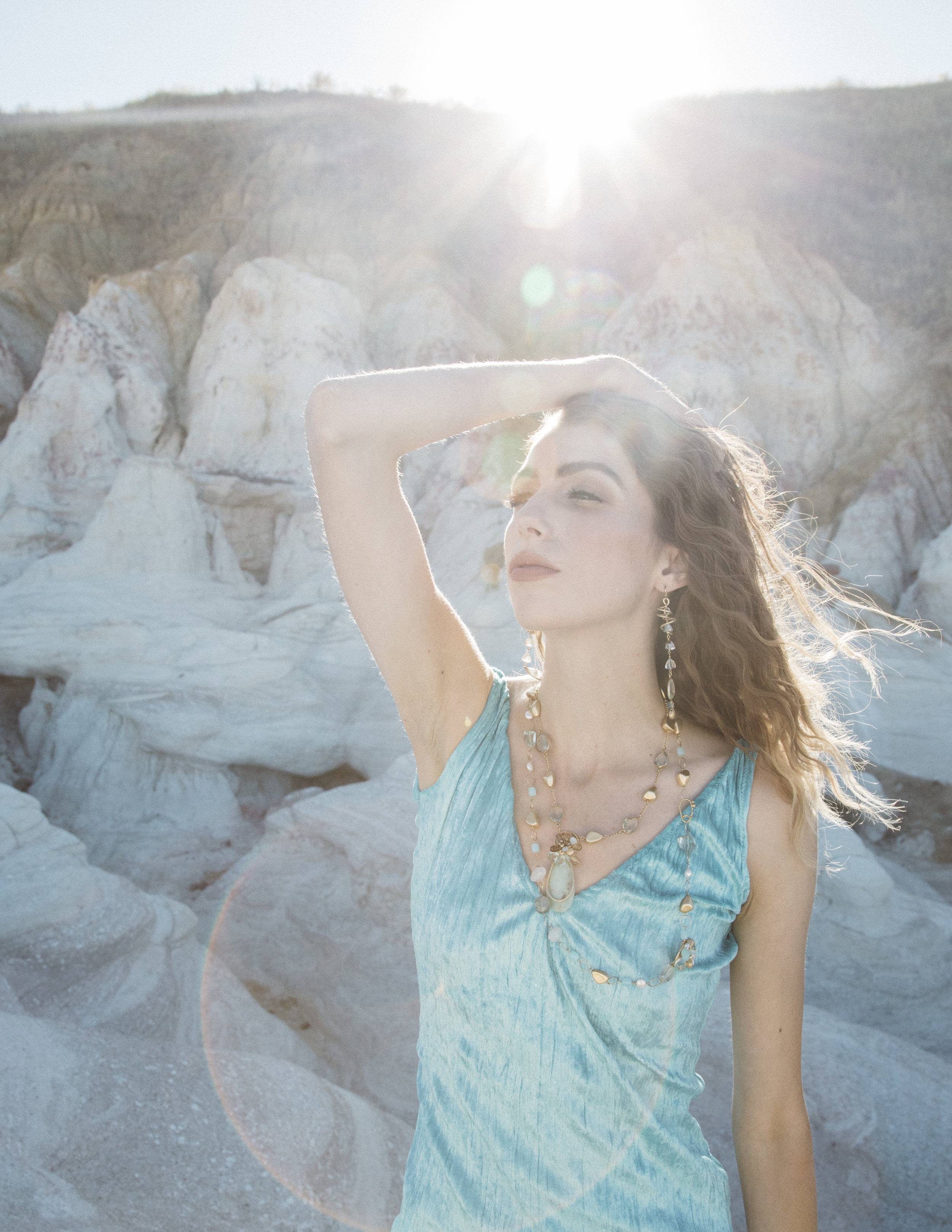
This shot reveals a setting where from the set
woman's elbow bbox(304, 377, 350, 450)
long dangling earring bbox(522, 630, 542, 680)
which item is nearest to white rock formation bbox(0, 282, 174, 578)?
long dangling earring bbox(522, 630, 542, 680)

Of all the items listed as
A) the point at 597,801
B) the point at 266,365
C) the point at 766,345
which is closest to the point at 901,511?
the point at 766,345

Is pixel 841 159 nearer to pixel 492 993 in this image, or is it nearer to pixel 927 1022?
pixel 927 1022

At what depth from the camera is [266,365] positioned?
9.04m

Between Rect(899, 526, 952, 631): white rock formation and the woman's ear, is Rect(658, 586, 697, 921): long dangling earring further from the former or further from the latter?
Rect(899, 526, 952, 631): white rock formation

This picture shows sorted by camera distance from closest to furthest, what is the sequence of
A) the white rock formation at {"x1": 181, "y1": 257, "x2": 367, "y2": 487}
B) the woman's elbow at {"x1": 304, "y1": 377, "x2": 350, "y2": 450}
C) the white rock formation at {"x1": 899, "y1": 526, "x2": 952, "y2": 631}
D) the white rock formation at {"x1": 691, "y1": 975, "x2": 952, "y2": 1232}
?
the woman's elbow at {"x1": 304, "y1": 377, "x2": 350, "y2": 450} < the white rock formation at {"x1": 691, "y1": 975, "x2": 952, "y2": 1232} < the white rock formation at {"x1": 899, "y1": 526, "x2": 952, "y2": 631} < the white rock formation at {"x1": 181, "y1": 257, "x2": 367, "y2": 487}

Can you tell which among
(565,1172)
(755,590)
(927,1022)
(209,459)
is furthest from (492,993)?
(209,459)

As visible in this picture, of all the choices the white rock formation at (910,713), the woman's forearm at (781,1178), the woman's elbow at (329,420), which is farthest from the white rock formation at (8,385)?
the woman's forearm at (781,1178)

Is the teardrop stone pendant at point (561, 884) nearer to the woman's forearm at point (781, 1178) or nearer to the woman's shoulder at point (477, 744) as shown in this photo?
the woman's shoulder at point (477, 744)

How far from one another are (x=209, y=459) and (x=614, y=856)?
833 cm

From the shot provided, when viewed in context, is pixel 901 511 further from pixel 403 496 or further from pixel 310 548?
pixel 403 496

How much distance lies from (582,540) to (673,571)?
266 millimetres

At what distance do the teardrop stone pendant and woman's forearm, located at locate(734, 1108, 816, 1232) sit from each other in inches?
20.4

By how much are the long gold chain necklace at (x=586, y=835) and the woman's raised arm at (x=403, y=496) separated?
14cm

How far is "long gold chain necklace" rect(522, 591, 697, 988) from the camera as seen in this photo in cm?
128
